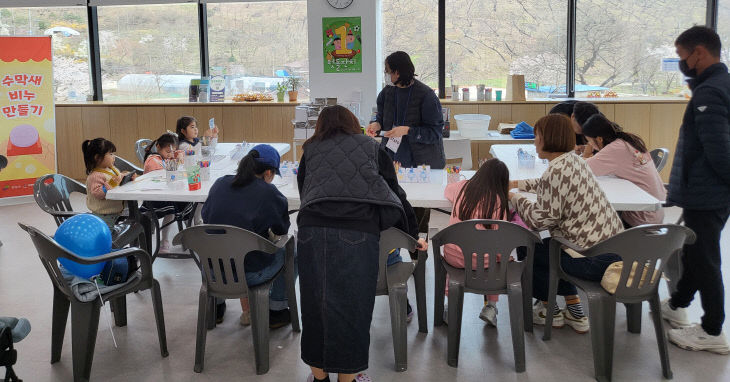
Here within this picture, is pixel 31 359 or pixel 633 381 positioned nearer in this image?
pixel 633 381

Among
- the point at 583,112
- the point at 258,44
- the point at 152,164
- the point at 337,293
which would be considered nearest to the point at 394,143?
the point at 583,112

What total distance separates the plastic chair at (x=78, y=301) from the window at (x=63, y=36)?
6112mm

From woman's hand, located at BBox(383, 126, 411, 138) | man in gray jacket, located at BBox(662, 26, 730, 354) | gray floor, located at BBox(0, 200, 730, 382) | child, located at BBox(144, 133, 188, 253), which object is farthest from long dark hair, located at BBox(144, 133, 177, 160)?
man in gray jacket, located at BBox(662, 26, 730, 354)

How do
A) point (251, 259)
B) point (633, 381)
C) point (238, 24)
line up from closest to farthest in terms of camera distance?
point (633, 381)
point (251, 259)
point (238, 24)

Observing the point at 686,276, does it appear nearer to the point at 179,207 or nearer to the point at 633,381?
the point at 633,381

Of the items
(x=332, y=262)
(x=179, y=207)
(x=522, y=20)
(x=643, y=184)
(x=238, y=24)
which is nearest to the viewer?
(x=332, y=262)

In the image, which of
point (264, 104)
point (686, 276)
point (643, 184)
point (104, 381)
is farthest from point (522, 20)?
point (104, 381)

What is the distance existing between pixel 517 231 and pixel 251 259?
4.47 ft

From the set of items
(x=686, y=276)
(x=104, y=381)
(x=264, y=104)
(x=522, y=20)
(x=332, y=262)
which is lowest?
(x=104, y=381)

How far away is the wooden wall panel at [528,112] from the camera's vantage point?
8047 mm

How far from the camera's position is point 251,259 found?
12.1 ft

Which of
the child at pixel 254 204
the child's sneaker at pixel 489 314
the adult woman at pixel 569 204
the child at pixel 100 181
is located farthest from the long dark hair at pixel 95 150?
the adult woman at pixel 569 204

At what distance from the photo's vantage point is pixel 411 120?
207 inches

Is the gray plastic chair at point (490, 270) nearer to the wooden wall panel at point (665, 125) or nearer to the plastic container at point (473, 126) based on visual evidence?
the plastic container at point (473, 126)
